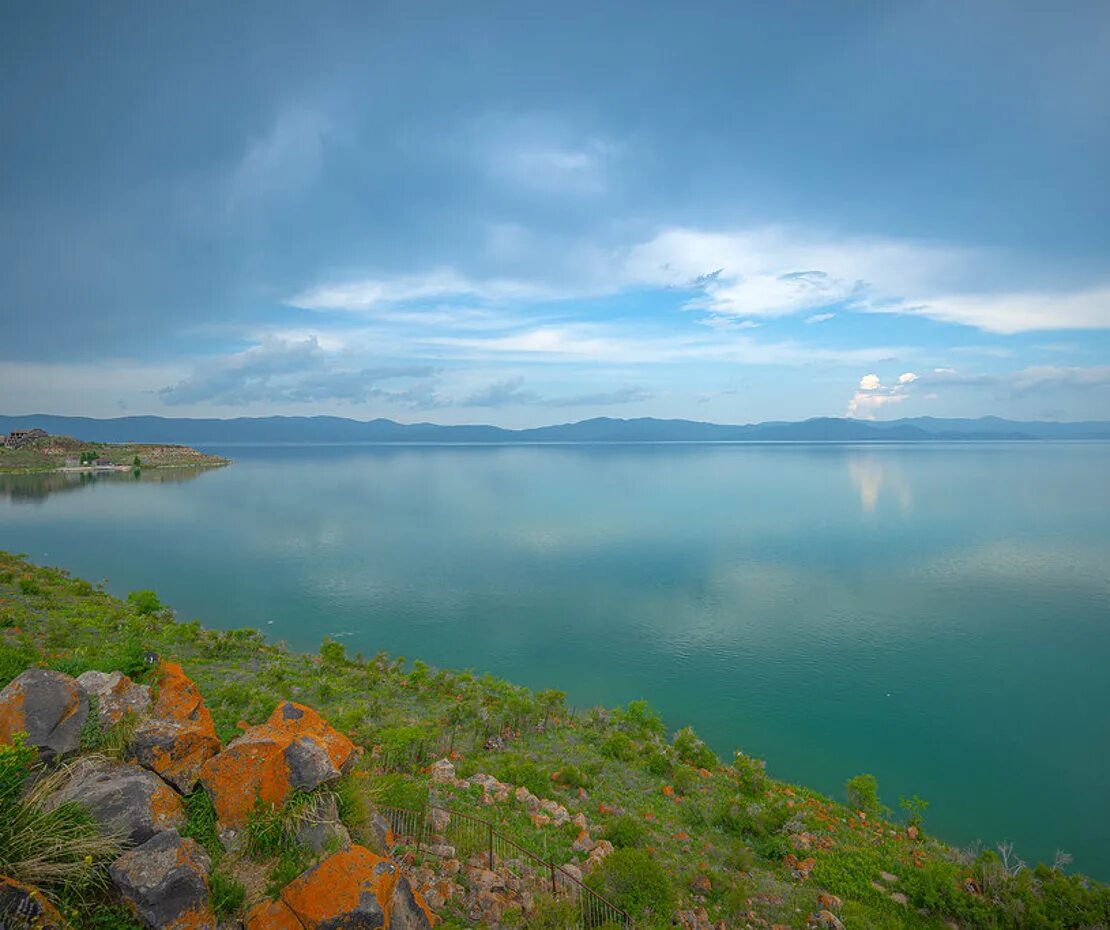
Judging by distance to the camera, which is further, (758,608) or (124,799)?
(758,608)

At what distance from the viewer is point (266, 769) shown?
921 centimetres

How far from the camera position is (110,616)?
94.5 ft

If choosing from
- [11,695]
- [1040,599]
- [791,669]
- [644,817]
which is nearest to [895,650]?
[791,669]

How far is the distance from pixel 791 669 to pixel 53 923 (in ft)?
102

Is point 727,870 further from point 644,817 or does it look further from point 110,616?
point 110,616

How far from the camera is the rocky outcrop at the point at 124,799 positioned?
25.1 feet

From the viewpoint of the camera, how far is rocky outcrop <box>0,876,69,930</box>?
626 cm

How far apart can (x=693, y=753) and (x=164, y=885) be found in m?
17.1

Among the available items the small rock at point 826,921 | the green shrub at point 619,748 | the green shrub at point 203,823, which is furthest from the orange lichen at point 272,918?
the green shrub at point 619,748

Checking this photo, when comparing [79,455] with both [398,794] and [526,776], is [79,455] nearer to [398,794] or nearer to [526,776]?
[526,776]

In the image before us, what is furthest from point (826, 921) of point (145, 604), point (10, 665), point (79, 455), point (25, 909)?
point (79, 455)

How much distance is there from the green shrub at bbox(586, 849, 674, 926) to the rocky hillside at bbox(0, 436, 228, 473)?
562 ft

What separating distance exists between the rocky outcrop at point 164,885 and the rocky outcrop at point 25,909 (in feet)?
2.07

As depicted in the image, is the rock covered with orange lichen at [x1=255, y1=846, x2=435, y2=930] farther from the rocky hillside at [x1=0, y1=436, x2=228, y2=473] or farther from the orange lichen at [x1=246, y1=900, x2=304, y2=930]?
the rocky hillside at [x1=0, y1=436, x2=228, y2=473]
